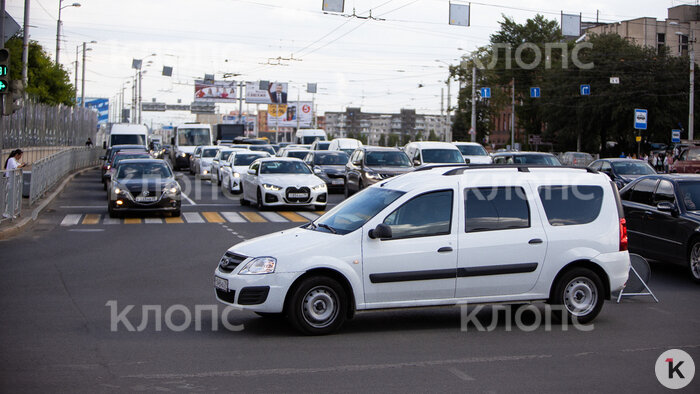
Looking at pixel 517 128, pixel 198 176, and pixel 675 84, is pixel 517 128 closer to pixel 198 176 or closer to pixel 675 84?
pixel 675 84

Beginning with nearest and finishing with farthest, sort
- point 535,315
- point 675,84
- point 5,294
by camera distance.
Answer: point 535,315 < point 5,294 < point 675,84

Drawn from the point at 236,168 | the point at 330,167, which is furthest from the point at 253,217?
the point at 330,167

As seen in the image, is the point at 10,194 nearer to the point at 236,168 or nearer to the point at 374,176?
the point at 374,176

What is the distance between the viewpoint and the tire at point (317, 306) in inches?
331

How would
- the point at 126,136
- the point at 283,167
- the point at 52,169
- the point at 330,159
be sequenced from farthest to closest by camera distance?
the point at 126,136
the point at 330,159
the point at 52,169
the point at 283,167

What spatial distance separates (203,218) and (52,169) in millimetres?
11644

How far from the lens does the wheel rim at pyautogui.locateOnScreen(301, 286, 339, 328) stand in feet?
27.7

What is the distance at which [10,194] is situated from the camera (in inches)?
774

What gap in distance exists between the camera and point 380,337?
8609 mm

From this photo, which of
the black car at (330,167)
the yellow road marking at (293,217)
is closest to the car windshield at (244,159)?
the black car at (330,167)

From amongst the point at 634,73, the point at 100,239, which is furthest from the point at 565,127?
the point at 100,239

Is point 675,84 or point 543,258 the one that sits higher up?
point 675,84

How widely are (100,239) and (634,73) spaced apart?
5992cm

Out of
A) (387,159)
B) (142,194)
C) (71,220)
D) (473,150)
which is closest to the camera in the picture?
(71,220)
